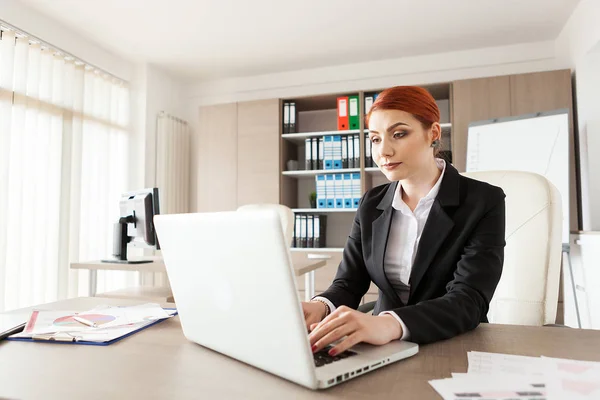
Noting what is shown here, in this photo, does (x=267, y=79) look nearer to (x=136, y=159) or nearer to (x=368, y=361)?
(x=136, y=159)

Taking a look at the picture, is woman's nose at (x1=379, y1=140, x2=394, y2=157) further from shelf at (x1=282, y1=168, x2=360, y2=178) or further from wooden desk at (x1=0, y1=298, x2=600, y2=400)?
shelf at (x1=282, y1=168, x2=360, y2=178)

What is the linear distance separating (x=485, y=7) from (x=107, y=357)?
333 centimetres

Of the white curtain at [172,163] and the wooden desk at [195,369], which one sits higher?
the white curtain at [172,163]

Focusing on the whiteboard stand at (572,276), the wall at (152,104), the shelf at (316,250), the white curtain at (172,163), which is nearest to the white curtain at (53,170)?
the wall at (152,104)

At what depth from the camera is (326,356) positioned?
636 millimetres

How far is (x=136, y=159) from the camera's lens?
13.7ft

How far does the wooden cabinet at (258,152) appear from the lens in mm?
3924

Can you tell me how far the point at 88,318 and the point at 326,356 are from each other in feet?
2.05

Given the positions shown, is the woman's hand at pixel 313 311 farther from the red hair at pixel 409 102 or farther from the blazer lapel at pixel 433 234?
the red hair at pixel 409 102

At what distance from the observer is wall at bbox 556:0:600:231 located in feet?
9.53

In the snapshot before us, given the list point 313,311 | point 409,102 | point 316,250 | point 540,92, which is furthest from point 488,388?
point 540,92

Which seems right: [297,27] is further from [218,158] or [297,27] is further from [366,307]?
[366,307]

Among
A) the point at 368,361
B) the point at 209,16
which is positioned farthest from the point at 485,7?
the point at 368,361

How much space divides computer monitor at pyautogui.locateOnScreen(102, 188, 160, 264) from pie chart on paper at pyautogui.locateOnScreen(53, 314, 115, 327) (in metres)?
1.45
